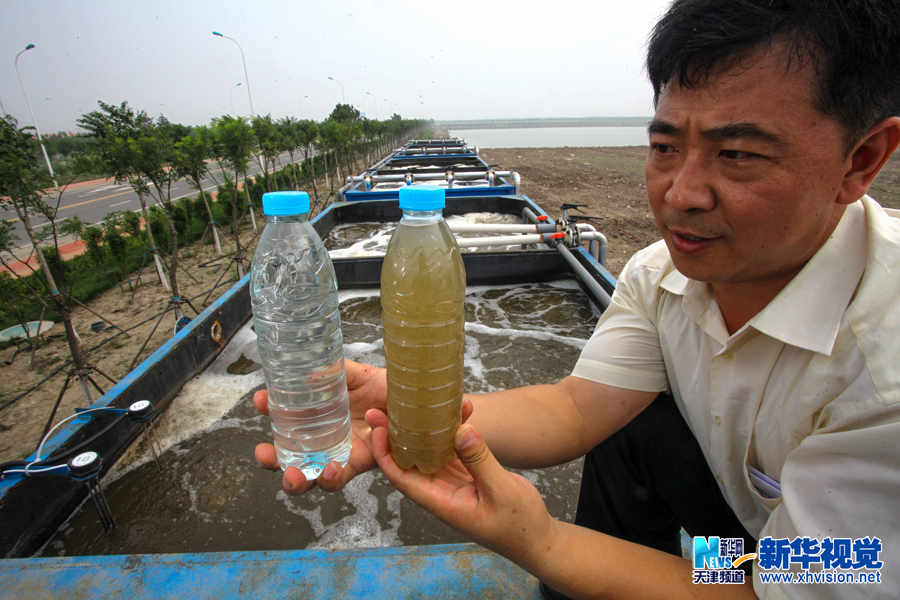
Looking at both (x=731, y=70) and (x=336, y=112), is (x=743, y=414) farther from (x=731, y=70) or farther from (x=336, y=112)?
(x=336, y=112)

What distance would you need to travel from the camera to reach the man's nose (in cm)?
112

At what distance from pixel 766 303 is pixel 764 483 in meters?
0.54

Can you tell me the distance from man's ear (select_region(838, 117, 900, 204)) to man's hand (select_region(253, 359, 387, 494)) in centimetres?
154

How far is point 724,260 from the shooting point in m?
1.19

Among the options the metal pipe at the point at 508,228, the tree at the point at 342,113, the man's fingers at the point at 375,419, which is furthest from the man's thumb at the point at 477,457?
the tree at the point at 342,113

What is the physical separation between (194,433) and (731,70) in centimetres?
413

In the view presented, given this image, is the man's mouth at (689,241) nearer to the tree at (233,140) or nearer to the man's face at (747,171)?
the man's face at (747,171)

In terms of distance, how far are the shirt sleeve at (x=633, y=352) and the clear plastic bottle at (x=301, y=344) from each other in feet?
3.31

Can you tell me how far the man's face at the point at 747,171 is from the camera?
1012 mm

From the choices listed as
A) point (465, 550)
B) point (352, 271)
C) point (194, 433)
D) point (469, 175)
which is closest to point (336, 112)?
point (469, 175)

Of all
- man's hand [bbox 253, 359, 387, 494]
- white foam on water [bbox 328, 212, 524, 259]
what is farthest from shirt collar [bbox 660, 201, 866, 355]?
white foam on water [bbox 328, 212, 524, 259]

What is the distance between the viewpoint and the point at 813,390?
112 centimetres

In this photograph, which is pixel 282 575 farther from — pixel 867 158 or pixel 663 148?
pixel 867 158

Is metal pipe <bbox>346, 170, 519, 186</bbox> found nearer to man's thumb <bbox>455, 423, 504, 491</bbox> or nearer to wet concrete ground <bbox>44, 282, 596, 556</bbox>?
wet concrete ground <bbox>44, 282, 596, 556</bbox>
